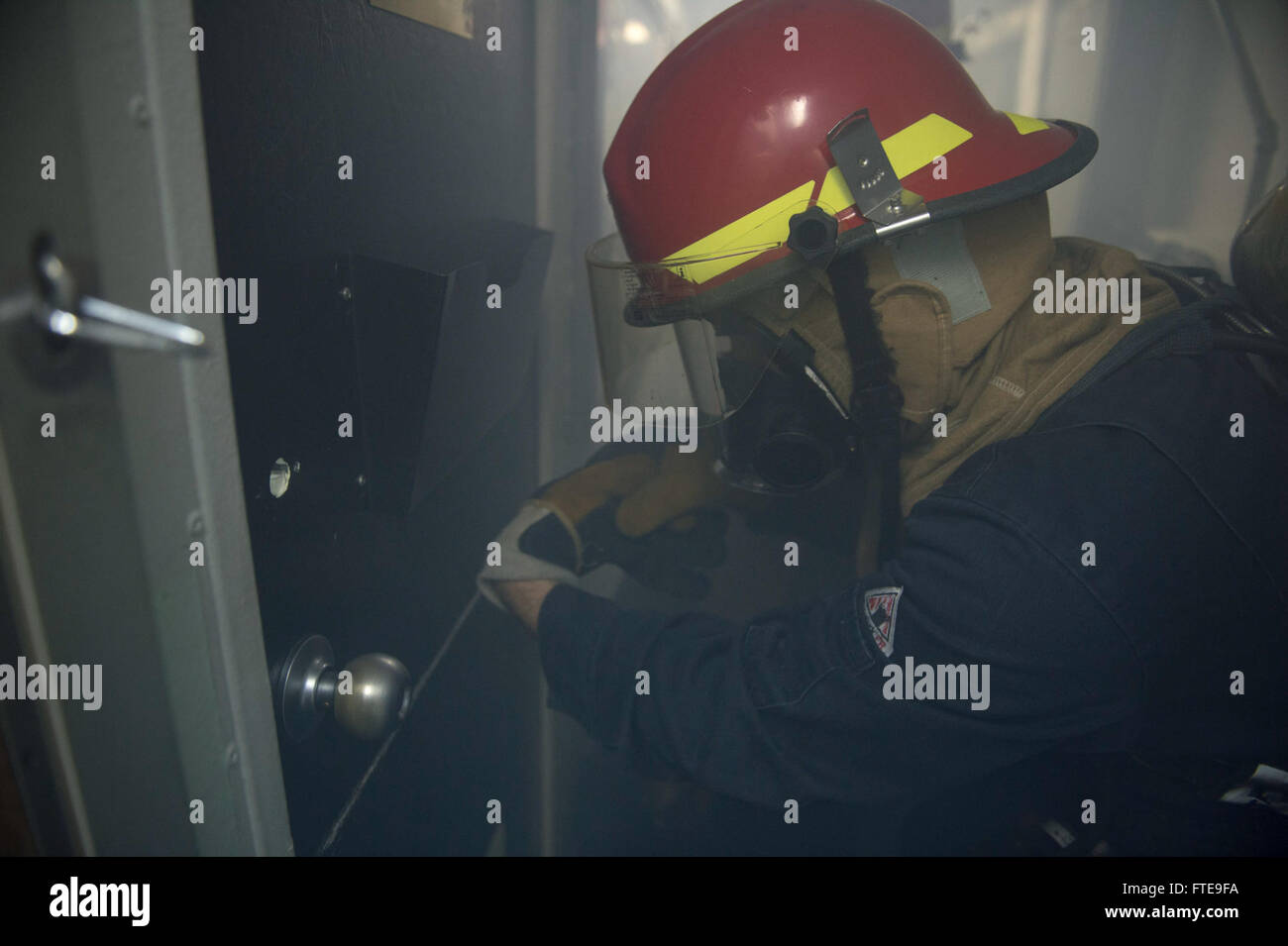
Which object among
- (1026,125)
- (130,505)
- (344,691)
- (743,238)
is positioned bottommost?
(344,691)

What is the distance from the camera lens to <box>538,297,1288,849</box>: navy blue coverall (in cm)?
77

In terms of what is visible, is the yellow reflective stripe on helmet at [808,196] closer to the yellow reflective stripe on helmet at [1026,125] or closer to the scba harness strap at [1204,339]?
the yellow reflective stripe on helmet at [1026,125]

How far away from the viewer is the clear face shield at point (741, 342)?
93 cm

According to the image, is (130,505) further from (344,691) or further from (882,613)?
(882,613)

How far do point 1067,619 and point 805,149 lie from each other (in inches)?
24.5

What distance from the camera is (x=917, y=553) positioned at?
84 cm

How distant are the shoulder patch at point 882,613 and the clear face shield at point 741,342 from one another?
23 centimetres

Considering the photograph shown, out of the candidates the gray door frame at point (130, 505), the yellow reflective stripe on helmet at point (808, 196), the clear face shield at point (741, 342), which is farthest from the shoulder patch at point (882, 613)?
the gray door frame at point (130, 505)

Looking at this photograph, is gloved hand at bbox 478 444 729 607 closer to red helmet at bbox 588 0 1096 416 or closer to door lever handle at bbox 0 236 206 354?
red helmet at bbox 588 0 1096 416

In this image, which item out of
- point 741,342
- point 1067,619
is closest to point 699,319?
point 741,342

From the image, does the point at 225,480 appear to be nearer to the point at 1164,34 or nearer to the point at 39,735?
the point at 39,735

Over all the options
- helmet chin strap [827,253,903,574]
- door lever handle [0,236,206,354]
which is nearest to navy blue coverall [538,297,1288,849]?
helmet chin strap [827,253,903,574]

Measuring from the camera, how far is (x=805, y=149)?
3.00ft

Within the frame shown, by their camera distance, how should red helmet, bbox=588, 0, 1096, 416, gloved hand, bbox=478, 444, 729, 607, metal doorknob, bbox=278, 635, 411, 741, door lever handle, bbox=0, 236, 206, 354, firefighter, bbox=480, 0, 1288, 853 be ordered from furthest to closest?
gloved hand, bbox=478, 444, 729, 607 < red helmet, bbox=588, 0, 1096, 416 < firefighter, bbox=480, 0, 1288, 853 < metal doorknob, bbox=278, 635, 411, 741 < door lever handle, bbox=0, 236, 206, 354
